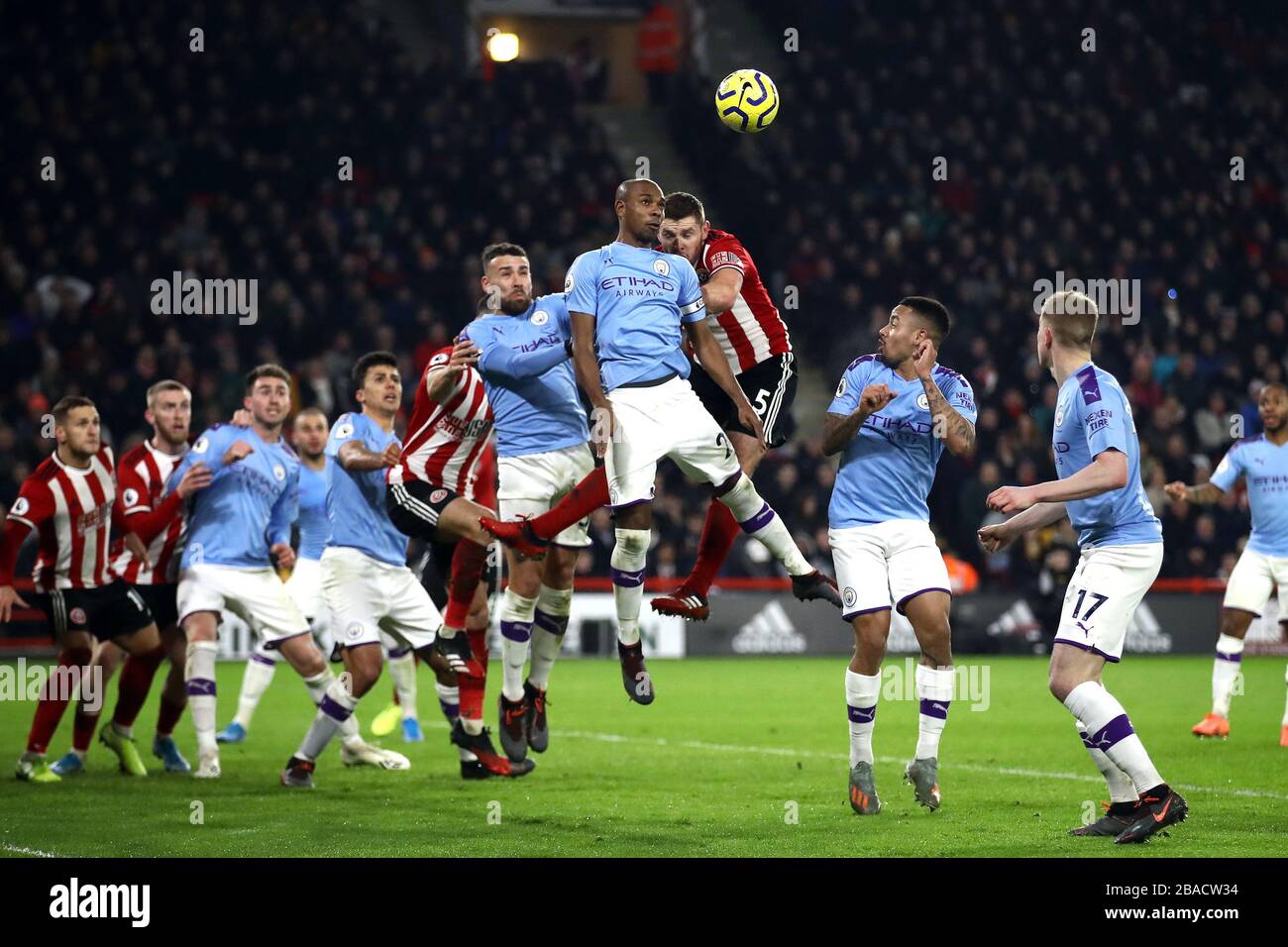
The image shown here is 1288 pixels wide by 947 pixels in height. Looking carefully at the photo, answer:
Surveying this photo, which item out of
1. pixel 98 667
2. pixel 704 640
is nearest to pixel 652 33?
pixel 704 640

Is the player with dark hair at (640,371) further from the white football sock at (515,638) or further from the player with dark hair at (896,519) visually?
the white football sock at (515,638)

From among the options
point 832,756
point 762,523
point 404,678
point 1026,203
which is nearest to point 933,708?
point 762,523

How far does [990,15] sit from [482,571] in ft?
71.6

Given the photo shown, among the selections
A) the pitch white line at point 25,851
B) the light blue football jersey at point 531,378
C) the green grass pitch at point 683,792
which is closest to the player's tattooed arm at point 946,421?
the green grass pitch at point 683,792

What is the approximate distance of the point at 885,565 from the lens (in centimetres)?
910

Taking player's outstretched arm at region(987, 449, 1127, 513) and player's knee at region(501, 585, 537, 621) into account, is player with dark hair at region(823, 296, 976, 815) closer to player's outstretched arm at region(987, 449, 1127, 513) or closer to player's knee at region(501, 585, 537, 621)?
player's outstretched arm at region(987, 449, 1127, 513)

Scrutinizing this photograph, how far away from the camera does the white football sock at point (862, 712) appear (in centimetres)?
900

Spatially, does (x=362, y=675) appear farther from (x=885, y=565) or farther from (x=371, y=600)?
(x=885, y=565)

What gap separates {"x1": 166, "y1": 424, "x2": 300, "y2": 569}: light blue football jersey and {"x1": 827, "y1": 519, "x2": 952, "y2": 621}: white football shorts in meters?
4.20

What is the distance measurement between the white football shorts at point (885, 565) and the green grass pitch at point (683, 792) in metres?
1.15

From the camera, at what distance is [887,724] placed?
14.1 metres

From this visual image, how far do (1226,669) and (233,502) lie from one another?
25.5ft
